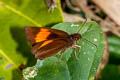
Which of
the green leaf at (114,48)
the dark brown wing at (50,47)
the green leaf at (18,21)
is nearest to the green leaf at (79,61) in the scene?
the dark brown wing at (50,47)

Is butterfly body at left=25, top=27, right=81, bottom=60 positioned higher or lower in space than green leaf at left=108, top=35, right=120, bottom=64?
higher

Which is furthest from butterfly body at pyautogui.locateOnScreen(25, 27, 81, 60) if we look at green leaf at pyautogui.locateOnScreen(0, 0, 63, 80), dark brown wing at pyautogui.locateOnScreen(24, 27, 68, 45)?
green leaf at pyautogui.locateOnScreen(0, 0, 63, 80)

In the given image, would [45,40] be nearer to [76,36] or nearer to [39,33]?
[39,33]

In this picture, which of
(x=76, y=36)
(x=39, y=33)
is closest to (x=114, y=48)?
(x=76, y=36)

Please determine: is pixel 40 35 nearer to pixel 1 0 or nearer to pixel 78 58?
pixel 78 58

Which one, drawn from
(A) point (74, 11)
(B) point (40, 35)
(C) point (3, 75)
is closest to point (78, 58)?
(B) point (40, 35)

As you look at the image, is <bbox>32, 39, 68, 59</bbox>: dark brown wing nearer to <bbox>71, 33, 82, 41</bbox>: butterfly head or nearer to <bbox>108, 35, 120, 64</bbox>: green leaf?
<bbox>71, 33, 82, 41</bbox>: butterfly head
